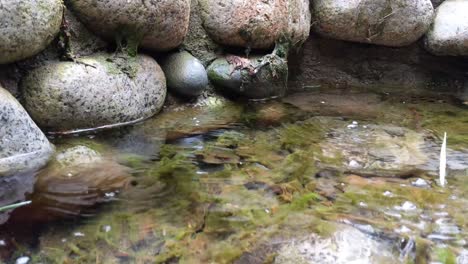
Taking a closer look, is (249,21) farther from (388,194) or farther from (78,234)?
(78,234)

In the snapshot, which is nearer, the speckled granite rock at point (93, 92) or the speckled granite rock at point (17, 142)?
the speckled granite rock at point (17, 142)

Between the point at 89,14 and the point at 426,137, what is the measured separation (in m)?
3.10

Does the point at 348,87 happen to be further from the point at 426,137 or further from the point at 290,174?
the point at 290,174

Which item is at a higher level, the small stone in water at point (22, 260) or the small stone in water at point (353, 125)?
the small stone in water at point (22, 260)

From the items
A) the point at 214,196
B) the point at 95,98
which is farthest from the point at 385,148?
the point at 95,98

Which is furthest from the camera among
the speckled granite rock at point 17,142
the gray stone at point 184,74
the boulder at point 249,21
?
the boulder at point 249,21

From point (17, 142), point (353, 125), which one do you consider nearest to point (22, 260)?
point (17, 142)

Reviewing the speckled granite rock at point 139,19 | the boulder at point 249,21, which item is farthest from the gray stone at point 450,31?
the speckled granite rock at point 139,19

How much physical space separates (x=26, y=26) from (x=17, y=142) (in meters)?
0.81

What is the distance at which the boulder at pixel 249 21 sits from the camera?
15.7 ft

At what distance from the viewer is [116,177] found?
3029mm

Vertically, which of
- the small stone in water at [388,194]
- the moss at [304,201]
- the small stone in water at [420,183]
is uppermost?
the small stone in water at [388,194]

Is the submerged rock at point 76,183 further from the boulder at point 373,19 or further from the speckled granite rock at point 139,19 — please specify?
the boulder at point 373,19

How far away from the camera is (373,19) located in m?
5.62
